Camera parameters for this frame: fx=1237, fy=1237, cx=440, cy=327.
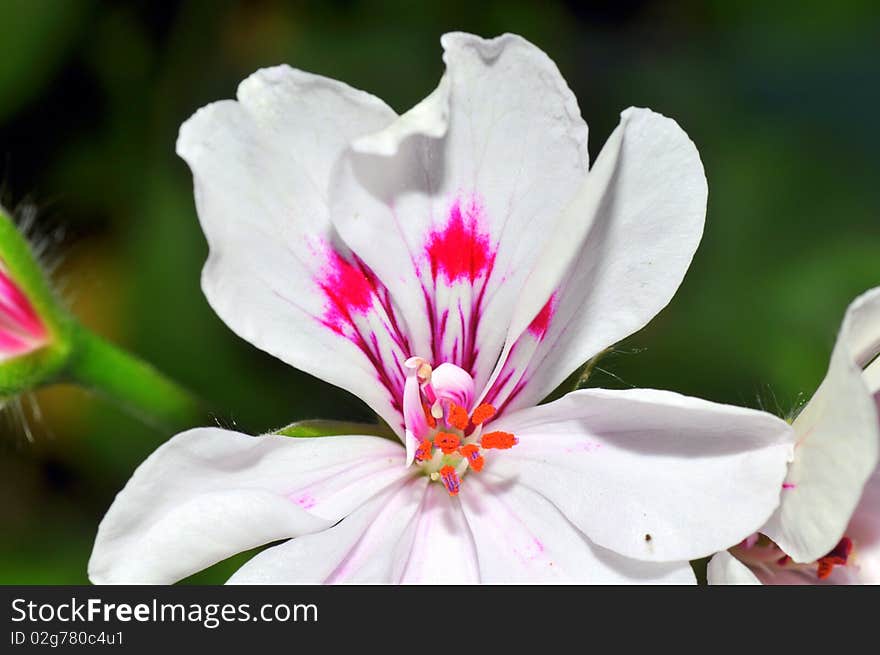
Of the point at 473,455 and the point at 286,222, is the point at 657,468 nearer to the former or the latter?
the point at 473,455

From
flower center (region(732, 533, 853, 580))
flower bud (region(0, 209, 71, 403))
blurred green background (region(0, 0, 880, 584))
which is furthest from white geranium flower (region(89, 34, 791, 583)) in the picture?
blurred green background (region(0, 0, 880, 584))

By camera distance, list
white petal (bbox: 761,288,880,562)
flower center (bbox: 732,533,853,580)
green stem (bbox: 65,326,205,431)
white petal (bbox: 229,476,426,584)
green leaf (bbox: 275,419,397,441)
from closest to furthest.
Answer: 1. white petal (bbox: 761,288,880,562)
2. white petal (bbox: 229,476,426,584)
3. green leaf (bbox: 275,419,397,441)
4. flower center (bbox: 732,533,853,580)
5. green stem (bbox: 65,326,205,431)

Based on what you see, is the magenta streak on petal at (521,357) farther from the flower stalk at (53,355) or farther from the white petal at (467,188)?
the flower stalk at (53,355)

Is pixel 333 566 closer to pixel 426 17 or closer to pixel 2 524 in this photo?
pixel 2 524

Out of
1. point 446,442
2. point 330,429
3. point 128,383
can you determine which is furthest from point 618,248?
point 128,383

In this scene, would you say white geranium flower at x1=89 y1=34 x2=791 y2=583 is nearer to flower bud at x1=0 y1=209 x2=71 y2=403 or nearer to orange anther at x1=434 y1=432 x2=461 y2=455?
orange anther at x1=434 y1=432 x2=461 y2=455

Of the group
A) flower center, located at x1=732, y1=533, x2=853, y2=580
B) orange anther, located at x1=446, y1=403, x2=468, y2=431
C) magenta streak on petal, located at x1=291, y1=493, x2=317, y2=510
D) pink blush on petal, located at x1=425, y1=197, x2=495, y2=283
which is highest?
pink blush on petal, located at x1=425, y1=197, x2=495, y2=283
